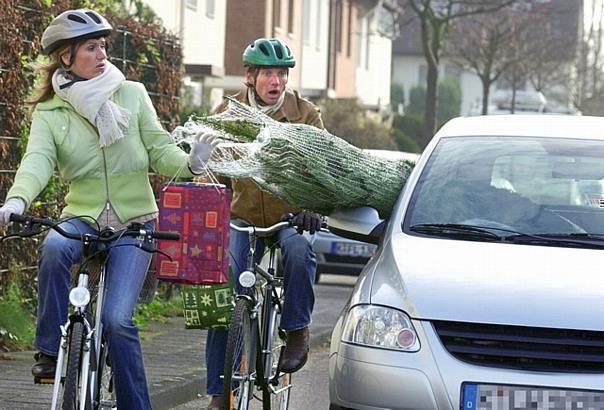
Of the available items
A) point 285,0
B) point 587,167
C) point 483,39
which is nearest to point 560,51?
point 483,39

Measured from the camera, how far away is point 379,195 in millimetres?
7406

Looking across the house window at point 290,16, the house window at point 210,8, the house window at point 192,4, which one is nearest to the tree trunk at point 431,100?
the house window at point 290,16

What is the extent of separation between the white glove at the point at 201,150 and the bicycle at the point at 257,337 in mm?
833

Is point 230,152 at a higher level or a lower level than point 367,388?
higher

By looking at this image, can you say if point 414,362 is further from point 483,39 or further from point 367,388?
point 483,39

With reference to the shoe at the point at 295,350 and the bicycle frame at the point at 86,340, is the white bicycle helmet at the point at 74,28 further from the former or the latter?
the shoe at the point at 295,350

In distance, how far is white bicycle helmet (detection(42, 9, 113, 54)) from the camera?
6188mm

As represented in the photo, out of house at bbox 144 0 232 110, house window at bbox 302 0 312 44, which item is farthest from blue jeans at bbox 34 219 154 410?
house window at bbox 302 0 312 44

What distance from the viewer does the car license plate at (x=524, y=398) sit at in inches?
226

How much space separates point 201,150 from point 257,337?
1.33 meters

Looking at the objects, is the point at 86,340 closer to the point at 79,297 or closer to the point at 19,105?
the point at 79,297

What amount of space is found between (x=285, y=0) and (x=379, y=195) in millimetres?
28994

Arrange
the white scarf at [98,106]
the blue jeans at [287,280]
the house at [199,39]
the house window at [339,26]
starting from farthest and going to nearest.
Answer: the house window at [339,26] → the house at [199,39] → the blue jeans at [287,280] → the white scarf at [98,106]

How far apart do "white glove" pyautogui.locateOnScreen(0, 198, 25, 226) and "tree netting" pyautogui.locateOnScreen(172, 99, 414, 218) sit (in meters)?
1.09
